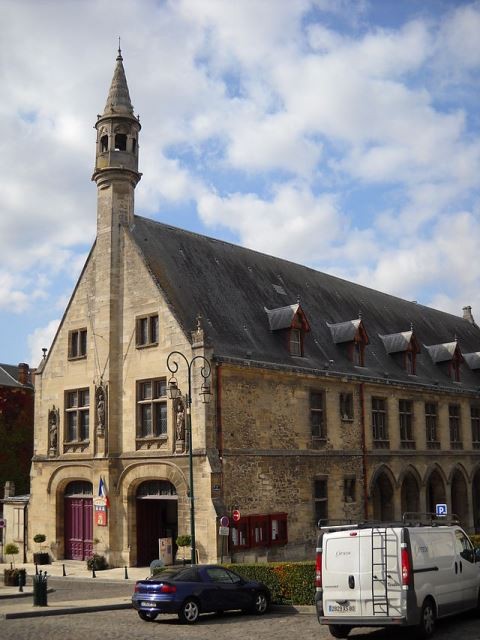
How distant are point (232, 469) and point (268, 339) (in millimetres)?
6584

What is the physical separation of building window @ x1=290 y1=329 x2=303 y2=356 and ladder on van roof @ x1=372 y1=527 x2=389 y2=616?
18.8 meters

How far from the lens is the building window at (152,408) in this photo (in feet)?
99.5

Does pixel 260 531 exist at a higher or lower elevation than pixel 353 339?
lower

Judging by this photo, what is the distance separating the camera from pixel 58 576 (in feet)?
94.8

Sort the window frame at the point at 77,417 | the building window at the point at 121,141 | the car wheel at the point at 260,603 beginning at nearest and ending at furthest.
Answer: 1. the car wheel at the point at 260,603
2. the window frame at the point at 77,417
3. the building window at the point at 121,141

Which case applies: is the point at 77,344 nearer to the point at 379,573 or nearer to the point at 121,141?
the point at 121,141

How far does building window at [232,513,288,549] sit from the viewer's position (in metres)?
28.3

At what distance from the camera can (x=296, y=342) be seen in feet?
112

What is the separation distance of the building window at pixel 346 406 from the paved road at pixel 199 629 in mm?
15990

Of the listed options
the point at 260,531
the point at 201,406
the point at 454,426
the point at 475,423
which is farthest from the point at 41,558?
the point at 475,423

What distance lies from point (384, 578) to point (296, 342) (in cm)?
1990

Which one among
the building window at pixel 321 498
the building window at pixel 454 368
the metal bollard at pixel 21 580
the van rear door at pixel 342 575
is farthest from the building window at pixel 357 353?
the van rear door at pixel 342 575

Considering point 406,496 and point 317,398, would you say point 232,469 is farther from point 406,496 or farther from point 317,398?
point 406,496

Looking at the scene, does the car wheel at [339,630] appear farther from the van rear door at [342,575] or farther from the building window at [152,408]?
the building window at [152,408]
